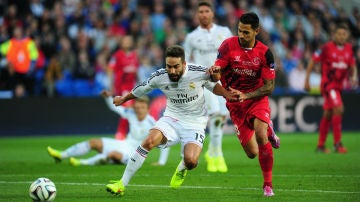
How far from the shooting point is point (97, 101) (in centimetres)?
2183

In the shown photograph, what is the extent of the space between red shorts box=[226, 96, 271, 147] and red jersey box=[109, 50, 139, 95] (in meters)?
8.78

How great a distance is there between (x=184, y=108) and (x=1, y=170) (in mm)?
4398

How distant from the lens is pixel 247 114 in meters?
10.6

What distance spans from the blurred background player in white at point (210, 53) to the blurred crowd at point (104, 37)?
6.36 m

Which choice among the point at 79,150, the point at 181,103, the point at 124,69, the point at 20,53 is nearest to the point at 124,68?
the point at 124,69

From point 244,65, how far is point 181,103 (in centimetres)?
100

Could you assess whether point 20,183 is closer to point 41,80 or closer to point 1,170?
point 1,170

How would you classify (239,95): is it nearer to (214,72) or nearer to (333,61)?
(214,72)

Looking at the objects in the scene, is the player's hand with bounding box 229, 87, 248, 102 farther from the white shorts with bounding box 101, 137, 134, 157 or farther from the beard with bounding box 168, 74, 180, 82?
the white shorts with bounding box 101, 137, 134, 157

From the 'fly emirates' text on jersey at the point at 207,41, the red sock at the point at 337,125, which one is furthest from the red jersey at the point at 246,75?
the red sock at the point at 337,125

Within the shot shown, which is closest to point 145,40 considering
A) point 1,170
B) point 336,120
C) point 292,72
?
point 292,72

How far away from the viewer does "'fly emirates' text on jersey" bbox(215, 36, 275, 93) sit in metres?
10.4

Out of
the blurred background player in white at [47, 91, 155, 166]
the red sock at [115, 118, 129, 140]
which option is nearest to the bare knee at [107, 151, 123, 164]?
the blurred background player in white at [47, 91, 155, 166]

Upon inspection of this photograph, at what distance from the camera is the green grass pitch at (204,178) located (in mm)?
10164
